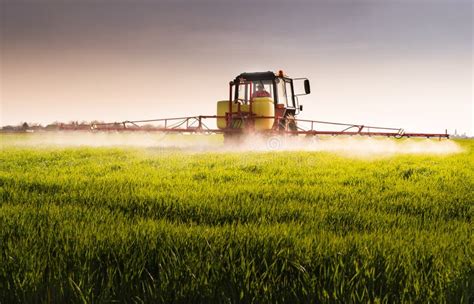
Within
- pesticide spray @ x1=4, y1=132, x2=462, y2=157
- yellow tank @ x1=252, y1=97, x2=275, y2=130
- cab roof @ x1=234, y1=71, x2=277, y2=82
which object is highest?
cab roof @ x1=234, y1=71, x2=277, y2=82

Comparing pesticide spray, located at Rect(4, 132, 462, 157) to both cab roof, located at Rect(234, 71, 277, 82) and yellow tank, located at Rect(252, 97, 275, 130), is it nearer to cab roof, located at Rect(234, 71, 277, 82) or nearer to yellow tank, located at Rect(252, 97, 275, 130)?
yellow tank, located at Rect(252, 97, 275, 130)

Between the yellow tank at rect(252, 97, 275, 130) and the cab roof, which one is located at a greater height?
the cab roof

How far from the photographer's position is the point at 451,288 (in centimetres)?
248

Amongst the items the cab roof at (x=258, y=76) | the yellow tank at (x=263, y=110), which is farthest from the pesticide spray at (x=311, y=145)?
the cab roof at (x=258, y=76)

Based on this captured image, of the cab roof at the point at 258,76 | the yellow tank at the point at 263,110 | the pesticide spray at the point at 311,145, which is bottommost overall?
the pesticide spray at the point at 311,145

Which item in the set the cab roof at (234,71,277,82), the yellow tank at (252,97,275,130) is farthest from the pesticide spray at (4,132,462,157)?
the cab roof at (234,71,277,82)

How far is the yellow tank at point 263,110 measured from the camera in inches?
709

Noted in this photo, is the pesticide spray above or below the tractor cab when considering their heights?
below

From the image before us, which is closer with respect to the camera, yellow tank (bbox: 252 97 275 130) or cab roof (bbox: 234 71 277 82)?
yellow tank (bbox: 252 97 275 130)

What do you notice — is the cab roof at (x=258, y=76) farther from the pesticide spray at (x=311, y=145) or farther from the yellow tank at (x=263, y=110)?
the pesticide spray at (x=311, y=145)

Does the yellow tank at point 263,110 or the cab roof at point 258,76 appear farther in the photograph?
the cab roof at point 258,76

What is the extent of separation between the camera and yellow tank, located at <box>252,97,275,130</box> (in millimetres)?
18016

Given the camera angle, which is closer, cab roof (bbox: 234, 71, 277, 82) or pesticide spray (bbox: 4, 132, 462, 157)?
pesticide spray (bbox: 4, 132, 462, 157)

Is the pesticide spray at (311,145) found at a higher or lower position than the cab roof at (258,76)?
lower
